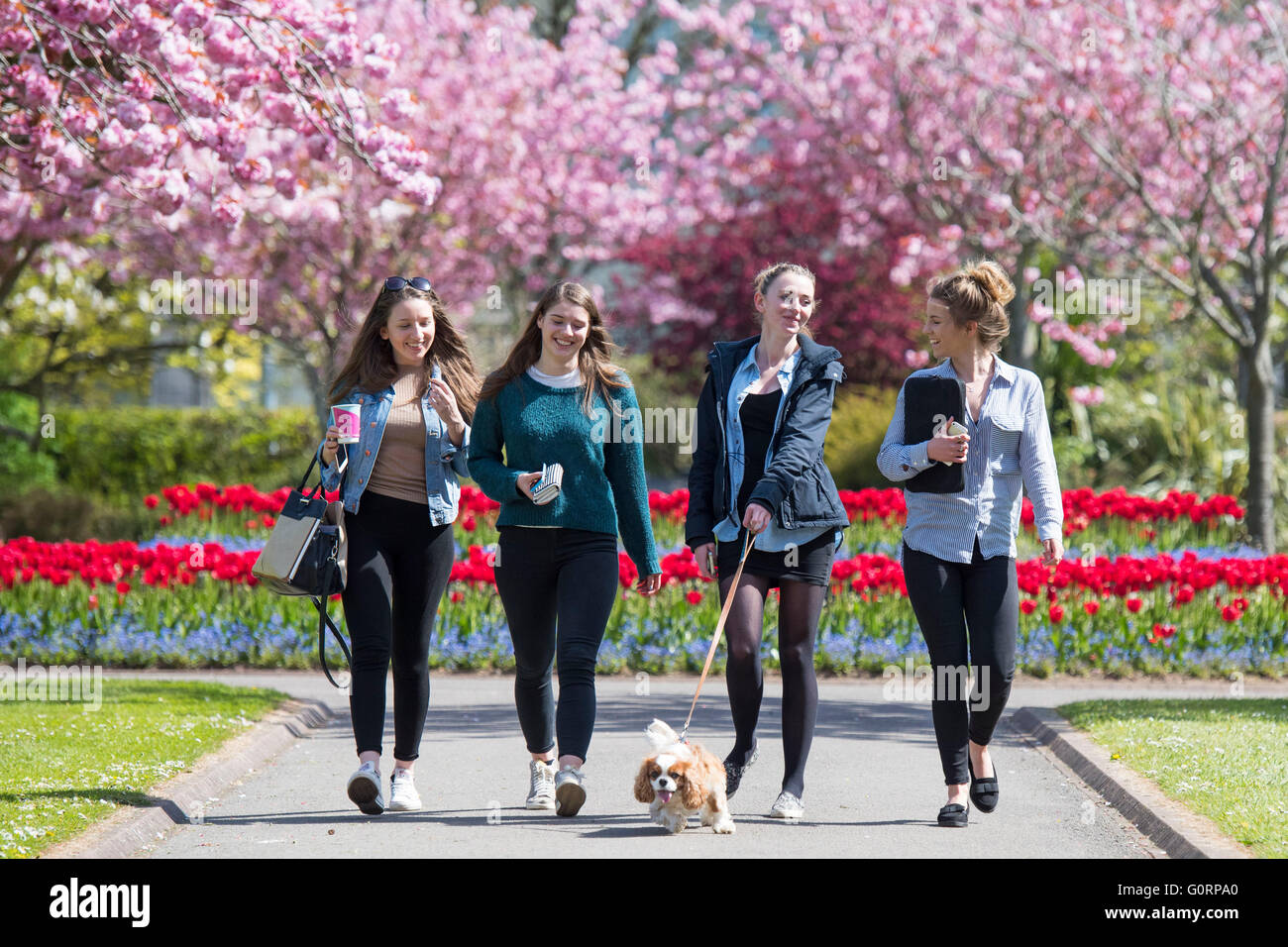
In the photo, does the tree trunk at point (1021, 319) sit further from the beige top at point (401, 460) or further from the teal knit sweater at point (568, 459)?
the beige top at point (401, 460)

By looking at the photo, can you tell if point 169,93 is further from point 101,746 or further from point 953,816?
point 953,816

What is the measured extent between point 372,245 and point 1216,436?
907 cm

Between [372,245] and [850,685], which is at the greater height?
[372,245]

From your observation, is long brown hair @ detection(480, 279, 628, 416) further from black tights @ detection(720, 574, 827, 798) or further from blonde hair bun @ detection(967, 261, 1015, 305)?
blonde hair bun @ detection(967, 261, 1015, 305)

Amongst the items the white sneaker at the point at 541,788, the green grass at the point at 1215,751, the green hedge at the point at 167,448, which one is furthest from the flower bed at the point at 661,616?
the green hedge at the point at 167,448

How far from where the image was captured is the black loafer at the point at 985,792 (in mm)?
5586

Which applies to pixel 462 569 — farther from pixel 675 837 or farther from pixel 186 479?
pixel 186 479

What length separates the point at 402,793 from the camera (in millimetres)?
5727

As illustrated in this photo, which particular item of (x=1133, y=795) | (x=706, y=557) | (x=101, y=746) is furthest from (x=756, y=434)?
(x=101, y=746)

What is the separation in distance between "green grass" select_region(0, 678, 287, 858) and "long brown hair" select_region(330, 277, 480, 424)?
1.62m

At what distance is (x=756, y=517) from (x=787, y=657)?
1.77 feet

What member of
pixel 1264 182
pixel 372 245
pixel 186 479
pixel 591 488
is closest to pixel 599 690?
pixel 591 488

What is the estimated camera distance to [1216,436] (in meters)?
16.1
